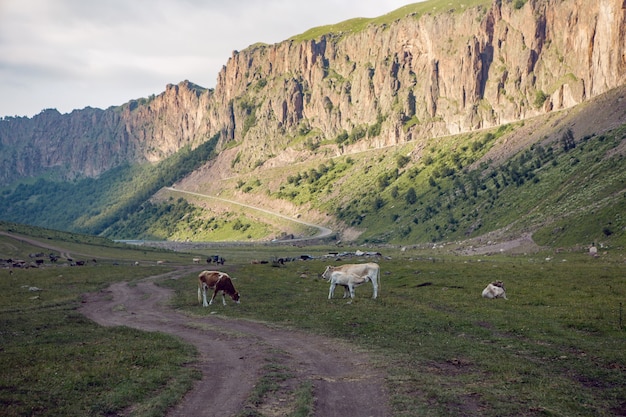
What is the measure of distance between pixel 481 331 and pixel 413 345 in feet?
18.0

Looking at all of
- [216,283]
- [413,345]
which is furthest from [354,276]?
[413,345]

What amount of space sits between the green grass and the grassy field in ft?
0.28

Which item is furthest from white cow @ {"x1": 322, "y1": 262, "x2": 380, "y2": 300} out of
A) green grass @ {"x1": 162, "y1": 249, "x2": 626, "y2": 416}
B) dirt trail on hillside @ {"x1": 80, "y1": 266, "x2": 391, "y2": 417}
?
dirt trail on hillside @ {"x1": 80, "y1": 266, "x2": 391, "y2": 417}

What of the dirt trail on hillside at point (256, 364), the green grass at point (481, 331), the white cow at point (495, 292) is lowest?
the dirt trail on hillside at point (256, 364)

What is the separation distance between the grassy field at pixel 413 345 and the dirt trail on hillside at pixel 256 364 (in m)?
0.89

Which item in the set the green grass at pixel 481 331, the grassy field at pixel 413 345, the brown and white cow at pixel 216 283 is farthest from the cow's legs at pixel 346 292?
the brown and white cow at pixel 216 283

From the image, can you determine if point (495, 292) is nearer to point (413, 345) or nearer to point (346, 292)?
point (346, 292)

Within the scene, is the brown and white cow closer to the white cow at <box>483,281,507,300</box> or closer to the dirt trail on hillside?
the dirt trail on hillside

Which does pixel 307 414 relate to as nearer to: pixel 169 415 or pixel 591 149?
pixel 169 415

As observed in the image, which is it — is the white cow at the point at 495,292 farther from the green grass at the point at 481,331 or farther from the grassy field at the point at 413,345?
the grassy field at the point at 413,345

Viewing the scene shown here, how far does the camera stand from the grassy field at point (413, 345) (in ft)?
61.9

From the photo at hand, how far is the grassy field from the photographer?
18875 mm

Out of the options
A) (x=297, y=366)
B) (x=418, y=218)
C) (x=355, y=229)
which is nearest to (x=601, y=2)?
(x=418, y=218)

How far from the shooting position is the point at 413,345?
2800 cm
